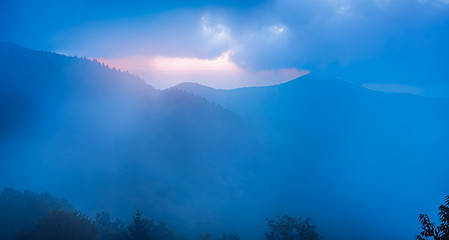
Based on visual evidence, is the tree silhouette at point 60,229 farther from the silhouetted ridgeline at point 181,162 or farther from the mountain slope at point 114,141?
the mountain slope at point 114,141

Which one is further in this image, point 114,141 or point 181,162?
point 181,162

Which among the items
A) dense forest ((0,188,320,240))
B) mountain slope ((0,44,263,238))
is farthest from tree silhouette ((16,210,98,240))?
mountain slope ((0,44,263,238))

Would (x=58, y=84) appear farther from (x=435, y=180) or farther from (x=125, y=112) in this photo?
(x=435, y=180)

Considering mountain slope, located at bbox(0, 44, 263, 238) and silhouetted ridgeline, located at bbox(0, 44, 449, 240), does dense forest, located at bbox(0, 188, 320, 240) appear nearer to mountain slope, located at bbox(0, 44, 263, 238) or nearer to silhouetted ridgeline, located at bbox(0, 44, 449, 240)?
silhouetted ridgeline, located at bbox(0, 44, 449, 240)

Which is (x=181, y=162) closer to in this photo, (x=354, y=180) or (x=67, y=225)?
(x=354, y=180)

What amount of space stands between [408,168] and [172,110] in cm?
14736

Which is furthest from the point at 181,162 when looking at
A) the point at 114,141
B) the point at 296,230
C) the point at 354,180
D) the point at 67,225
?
the point at 296,230

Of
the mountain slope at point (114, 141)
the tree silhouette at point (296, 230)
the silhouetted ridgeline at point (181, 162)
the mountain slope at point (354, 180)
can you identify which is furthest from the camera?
the mountain slope at point (354, 180)

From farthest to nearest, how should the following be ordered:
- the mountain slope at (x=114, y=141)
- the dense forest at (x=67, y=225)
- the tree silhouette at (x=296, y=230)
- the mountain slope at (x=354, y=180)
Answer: the mountain slope at (x=354, y=180)
the mountain slope at (x=114, y=141)
the tree silhouette at (x=296, y=230)
the dense forest at (x=67, y=225)

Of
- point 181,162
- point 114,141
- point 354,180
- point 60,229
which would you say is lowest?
point 60,229

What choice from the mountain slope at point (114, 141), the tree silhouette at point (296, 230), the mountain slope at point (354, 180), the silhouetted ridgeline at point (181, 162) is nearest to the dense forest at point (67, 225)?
the tree silhouette at point (296, 230)

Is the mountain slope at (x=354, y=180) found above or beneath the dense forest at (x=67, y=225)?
above

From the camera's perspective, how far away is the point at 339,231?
85750 mm

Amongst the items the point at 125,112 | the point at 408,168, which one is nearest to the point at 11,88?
the point at 125,112
